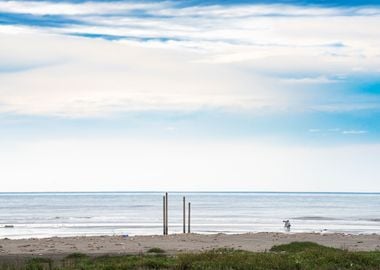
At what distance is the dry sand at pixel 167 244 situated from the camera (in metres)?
32.3

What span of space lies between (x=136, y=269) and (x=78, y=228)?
1548 inches

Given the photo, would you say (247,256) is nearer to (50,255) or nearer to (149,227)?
(50,255)

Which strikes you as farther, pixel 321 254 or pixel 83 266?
pixel 321 254

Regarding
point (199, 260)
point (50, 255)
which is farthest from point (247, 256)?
point (50, 255)

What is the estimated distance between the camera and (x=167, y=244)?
36281 mm

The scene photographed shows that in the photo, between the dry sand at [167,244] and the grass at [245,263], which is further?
the dry sand at [167,244]

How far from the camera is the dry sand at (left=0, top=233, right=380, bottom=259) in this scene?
106ft

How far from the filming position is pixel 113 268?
21359mm

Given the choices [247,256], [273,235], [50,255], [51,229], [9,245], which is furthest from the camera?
[51,229]

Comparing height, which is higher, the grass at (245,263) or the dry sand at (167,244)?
the dry sand at (167,244)

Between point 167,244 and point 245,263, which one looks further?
point 167,244

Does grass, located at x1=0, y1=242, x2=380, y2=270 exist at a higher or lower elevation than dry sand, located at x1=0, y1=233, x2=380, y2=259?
lower

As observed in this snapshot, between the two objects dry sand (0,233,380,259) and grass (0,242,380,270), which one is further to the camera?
dry sand (0,233,380,259)

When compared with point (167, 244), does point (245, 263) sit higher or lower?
lower
